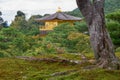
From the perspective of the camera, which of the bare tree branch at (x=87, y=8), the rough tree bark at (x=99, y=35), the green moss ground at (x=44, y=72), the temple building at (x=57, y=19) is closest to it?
the green moss ground at (x=44, y=72)

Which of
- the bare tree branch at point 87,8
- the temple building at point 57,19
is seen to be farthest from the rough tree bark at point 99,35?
the temple building at point 57,19

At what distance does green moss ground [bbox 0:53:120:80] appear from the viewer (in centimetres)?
437

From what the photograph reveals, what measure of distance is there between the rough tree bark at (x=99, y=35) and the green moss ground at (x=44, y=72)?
0.30 meters

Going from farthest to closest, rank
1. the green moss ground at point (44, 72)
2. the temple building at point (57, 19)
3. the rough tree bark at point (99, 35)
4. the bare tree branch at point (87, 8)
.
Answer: the temple building at point (57, 19), the bare tree branch at point (87, 8), the rough tree bark at point (99, 35), the green moss ground at point (44, 72)

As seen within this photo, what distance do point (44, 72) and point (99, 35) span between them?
2.93ft

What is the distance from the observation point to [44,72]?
4906 millimetres

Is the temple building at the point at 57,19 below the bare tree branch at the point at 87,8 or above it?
below

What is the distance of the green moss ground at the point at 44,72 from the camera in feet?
14.3

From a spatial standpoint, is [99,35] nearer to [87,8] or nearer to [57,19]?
[87,8]

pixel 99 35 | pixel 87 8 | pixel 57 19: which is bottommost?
pixel 57 19

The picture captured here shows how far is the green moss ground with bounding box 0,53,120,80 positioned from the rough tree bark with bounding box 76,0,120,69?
0.99ft

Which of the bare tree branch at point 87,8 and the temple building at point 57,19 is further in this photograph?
the temple building at point 57,19

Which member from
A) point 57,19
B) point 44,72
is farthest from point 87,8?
point 57,19

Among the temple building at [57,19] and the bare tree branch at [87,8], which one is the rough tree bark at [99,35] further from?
the temple building at [57,19]
